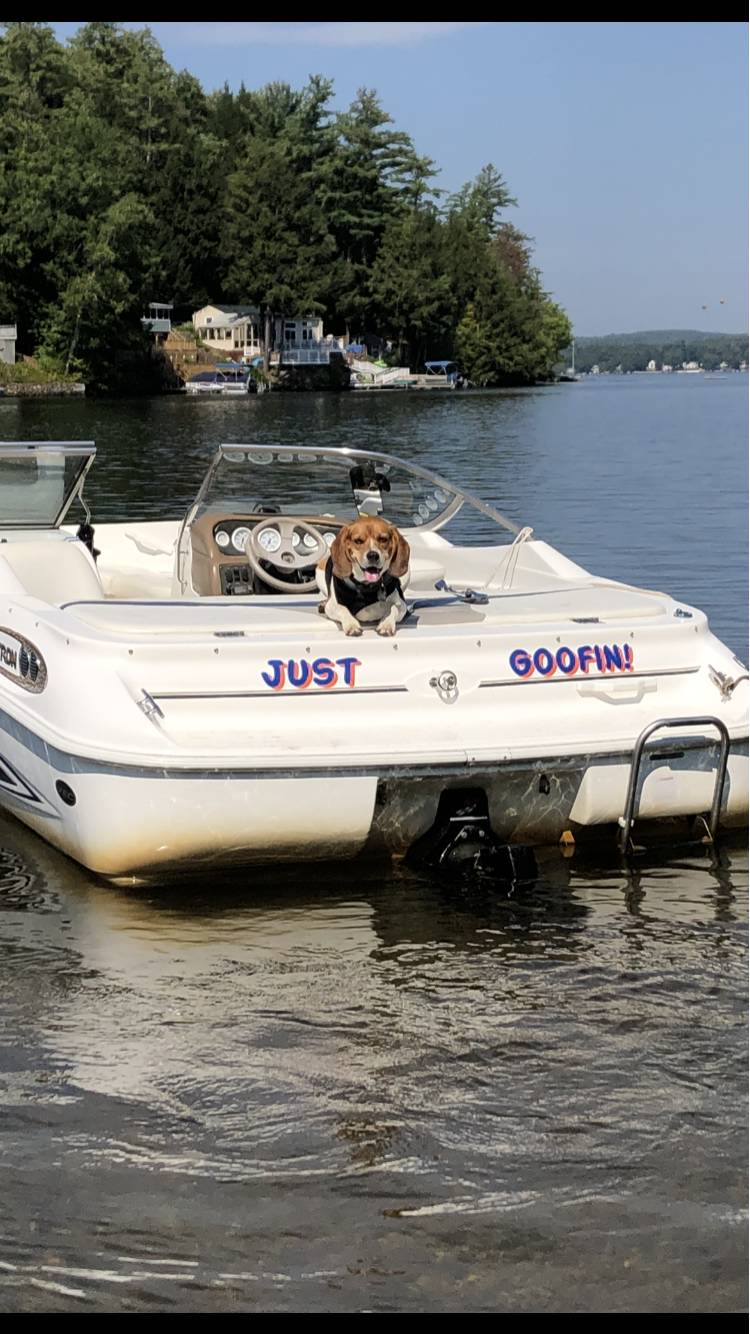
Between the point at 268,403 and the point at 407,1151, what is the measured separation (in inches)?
3417

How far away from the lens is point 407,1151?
4656mm

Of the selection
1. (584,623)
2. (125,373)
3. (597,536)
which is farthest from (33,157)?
(584,623)

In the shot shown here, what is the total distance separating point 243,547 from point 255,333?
110 m

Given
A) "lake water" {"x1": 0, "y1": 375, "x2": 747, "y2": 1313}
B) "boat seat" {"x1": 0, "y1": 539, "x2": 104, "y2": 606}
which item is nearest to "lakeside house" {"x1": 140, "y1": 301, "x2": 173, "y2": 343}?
"boat seat" {"x1": 0, "y1": 539, "x2": 104, "y2": 606}

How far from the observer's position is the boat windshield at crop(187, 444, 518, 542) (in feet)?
30.2

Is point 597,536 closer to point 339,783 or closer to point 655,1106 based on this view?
point 339,783

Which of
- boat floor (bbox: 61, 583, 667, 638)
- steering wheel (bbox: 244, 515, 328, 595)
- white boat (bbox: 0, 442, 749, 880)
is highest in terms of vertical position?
steering wheel (bbox: 244, 515, 328, 595)

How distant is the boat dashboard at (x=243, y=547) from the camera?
28.8 ft

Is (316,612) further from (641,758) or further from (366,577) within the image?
(641,758)

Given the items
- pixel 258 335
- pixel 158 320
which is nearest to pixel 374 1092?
pixel 158 320

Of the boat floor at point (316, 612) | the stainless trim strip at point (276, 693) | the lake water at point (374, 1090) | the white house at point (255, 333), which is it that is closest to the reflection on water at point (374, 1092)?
the lake water at point (374, 1090)

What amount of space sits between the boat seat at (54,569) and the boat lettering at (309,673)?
7.47 feet

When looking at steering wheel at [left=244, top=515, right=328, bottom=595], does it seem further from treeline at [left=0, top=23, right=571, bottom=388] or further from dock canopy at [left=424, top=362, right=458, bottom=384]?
dock canopy at [left=424, top=362, right=458, bottom=384]

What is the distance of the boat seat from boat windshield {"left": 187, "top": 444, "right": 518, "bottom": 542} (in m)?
0.76
